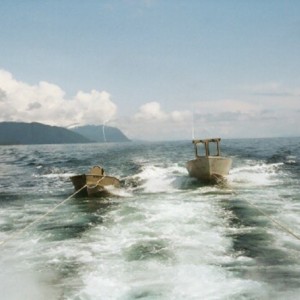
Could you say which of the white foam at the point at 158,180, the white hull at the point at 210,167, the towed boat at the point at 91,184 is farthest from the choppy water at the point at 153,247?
the white hull at the point at 210,167

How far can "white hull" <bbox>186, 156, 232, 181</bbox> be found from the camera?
27922 millimetres

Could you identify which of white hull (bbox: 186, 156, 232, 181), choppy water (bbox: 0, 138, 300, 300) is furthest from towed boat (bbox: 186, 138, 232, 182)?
choppy water (bbox: 0, 138, 300, 300)

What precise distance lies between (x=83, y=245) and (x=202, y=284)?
5.69 metres

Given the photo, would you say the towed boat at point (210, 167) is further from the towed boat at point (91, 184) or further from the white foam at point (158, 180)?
the towed boat at point (91, 184)

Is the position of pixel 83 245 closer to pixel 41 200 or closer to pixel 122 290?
pixel 122 290

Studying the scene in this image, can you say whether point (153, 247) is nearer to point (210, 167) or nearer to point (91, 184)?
point (91, 184)

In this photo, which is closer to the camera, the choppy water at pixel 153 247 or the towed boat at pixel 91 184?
the choppy water at pixel 153 247

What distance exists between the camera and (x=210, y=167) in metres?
27.9

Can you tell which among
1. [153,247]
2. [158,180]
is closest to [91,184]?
[158,180]

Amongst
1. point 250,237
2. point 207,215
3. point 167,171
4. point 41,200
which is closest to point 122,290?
point 250,237

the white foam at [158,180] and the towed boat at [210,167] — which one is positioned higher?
the towed boat at [210,167]

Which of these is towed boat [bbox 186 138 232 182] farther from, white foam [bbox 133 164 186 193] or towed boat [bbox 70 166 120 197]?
towed boat [bbox 70 166 120 197]

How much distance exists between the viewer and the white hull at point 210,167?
91.6 feet

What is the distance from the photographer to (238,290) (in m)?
9.35
